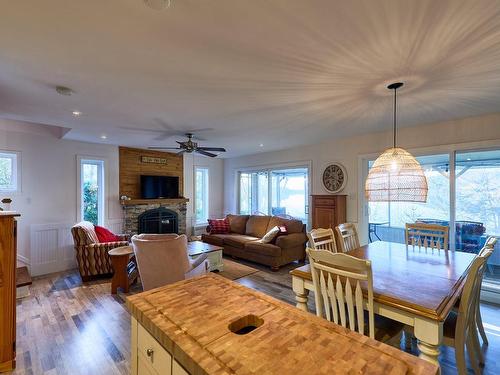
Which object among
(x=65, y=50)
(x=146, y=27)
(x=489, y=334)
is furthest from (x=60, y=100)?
(x=489, y=334)

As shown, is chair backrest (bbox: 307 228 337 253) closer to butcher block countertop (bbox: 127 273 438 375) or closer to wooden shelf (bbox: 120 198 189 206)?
butcher block countertop (bbox: 127 273 438 375)

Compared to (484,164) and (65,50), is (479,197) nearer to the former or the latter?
(484,164)

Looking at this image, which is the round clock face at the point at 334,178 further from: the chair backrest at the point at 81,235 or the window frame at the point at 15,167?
the window frame at the point at 15,167

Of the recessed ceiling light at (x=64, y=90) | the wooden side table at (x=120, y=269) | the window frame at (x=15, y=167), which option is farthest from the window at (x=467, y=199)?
the window frame at (x=15, y=167)

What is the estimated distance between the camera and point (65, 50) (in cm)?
182

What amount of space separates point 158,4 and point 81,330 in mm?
3118

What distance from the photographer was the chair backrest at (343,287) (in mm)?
1566

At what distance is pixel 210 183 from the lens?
7398 millimetres

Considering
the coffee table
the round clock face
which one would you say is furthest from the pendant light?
the coffee table

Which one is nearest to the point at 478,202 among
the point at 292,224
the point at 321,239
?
the point at 321,239

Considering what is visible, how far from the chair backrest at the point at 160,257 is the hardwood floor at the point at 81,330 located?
538 mm

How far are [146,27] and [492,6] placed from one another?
2.00 m

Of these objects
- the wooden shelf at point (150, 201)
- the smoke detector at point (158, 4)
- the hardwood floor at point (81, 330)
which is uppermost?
the smoke detector at point (158, 4)

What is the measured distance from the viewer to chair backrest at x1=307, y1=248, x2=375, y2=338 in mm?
1566
